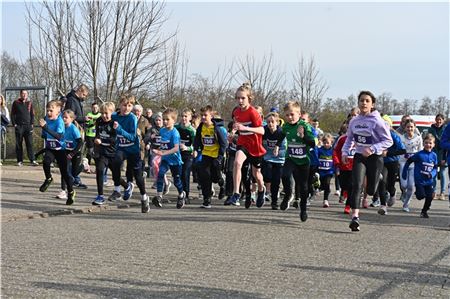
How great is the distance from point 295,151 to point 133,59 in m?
13.8

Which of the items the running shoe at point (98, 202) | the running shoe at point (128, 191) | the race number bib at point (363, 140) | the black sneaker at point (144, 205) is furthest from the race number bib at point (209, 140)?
the race number bib at point (363, 140)

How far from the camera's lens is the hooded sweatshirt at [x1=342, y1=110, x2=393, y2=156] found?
927cm

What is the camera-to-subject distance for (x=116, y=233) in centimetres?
802

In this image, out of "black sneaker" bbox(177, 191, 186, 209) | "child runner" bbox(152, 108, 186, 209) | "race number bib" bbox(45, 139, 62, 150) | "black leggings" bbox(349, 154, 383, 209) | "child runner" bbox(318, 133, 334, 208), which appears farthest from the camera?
"child runner" bbox(318, 133, 334, 208)

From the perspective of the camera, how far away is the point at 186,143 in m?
13.0

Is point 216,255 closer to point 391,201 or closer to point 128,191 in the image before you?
point 128,191

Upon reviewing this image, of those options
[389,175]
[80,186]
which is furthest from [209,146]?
[80,186]

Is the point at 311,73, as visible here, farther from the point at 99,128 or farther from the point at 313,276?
the point at 313,276

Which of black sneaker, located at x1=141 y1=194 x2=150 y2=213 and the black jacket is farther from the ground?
the black jacket

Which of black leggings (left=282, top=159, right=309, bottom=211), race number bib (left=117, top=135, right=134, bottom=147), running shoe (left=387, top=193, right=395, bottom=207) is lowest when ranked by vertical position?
running shoe (left=387, top=193, right=395, bottom=207)

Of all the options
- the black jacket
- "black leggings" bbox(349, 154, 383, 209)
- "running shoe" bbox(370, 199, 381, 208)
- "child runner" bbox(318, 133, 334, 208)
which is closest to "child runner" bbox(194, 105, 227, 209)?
"child runner" bbox(318, 133, 334, 208)

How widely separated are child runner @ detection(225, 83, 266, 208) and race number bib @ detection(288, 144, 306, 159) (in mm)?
836

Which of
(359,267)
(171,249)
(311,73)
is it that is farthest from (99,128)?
(311,73)

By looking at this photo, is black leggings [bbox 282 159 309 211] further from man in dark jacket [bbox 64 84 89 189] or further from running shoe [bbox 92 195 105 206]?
man in dark jacket [bbox 64 84 89 189]
